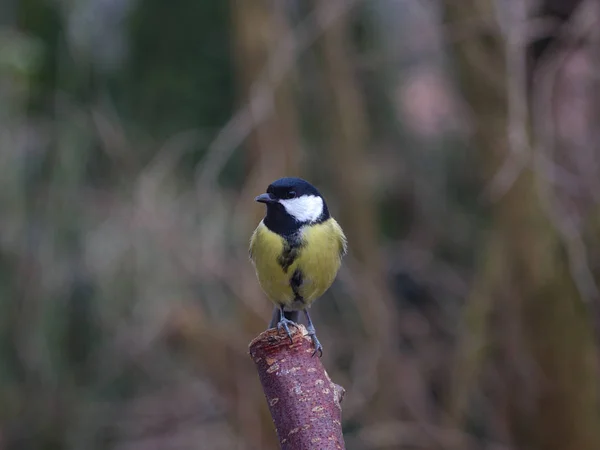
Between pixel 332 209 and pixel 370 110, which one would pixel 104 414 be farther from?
pixel 370 110

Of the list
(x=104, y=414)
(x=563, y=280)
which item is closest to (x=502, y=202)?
(x=563, y=280)

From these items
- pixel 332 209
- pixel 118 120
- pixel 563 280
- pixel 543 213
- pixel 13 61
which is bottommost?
pixel 563 280

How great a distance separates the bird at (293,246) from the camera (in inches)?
85.0

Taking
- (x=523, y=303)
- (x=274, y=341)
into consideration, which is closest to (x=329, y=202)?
(x=523, y=303)

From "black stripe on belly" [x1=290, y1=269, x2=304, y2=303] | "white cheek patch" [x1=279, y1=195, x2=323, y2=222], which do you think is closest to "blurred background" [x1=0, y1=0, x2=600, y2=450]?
"white cheek patch" [x1=279, y1=195, x2=323, y2=222]

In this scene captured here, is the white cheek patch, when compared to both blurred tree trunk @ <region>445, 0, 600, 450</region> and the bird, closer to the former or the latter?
the bird

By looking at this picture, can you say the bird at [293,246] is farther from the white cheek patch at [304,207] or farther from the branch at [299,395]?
the branch at [299,395]

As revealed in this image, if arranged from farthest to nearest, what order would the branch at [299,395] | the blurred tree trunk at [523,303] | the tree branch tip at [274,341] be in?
1. the blurred tree trunk at [523,303]
2. the tree branch tip at [274,341]
3. the branch at [299,395]

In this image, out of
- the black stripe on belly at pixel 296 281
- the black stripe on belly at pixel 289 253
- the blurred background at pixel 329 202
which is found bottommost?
the black stripe on belly at pixel 296 281

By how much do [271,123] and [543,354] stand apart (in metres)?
1.61

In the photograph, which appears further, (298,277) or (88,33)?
(88,33)

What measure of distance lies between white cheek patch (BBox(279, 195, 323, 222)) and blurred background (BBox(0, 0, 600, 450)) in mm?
945

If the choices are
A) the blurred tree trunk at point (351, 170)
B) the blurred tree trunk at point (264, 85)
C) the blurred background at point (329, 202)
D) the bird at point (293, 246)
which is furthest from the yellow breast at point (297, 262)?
the blurred tree trunk at point (351, 170)

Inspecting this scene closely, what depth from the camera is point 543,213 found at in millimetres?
3254
